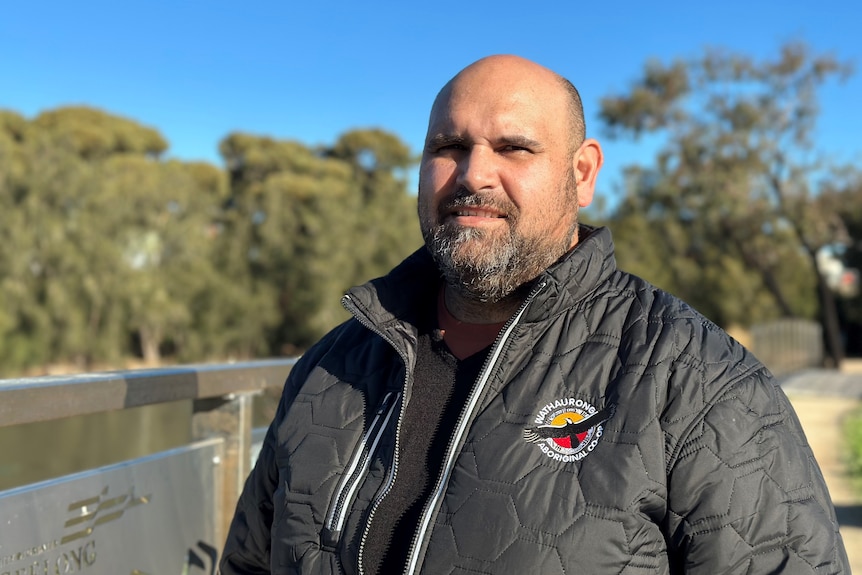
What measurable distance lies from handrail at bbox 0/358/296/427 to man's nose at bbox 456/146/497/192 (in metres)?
0.85

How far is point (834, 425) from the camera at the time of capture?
11008 millimetres

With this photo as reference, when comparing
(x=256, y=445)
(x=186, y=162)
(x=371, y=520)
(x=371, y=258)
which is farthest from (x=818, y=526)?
(x=186, y=162)

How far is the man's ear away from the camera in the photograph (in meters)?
1.83

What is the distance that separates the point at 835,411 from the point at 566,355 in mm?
12444

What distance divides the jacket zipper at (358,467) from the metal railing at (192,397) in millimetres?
566

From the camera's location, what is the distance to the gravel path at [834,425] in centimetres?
556

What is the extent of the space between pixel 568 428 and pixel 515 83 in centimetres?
66

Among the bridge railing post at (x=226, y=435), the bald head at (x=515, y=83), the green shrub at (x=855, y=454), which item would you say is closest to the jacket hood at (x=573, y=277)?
the bald head at (x=515, y=83)

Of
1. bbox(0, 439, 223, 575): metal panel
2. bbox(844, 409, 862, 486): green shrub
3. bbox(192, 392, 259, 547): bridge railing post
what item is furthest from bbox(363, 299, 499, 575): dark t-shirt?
bbox(844, 409, 862, 486): green shrub

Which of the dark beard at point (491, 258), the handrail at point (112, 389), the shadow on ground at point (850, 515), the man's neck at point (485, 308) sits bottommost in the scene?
the shadow on ground at point (850, 515)

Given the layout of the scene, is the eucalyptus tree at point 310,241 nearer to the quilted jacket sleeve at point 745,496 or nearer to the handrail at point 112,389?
the handrail at point 112,389

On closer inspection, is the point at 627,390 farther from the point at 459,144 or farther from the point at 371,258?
the point at 371,258

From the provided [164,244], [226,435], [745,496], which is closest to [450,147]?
[745,496]

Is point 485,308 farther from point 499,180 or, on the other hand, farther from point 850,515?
point 850,515
